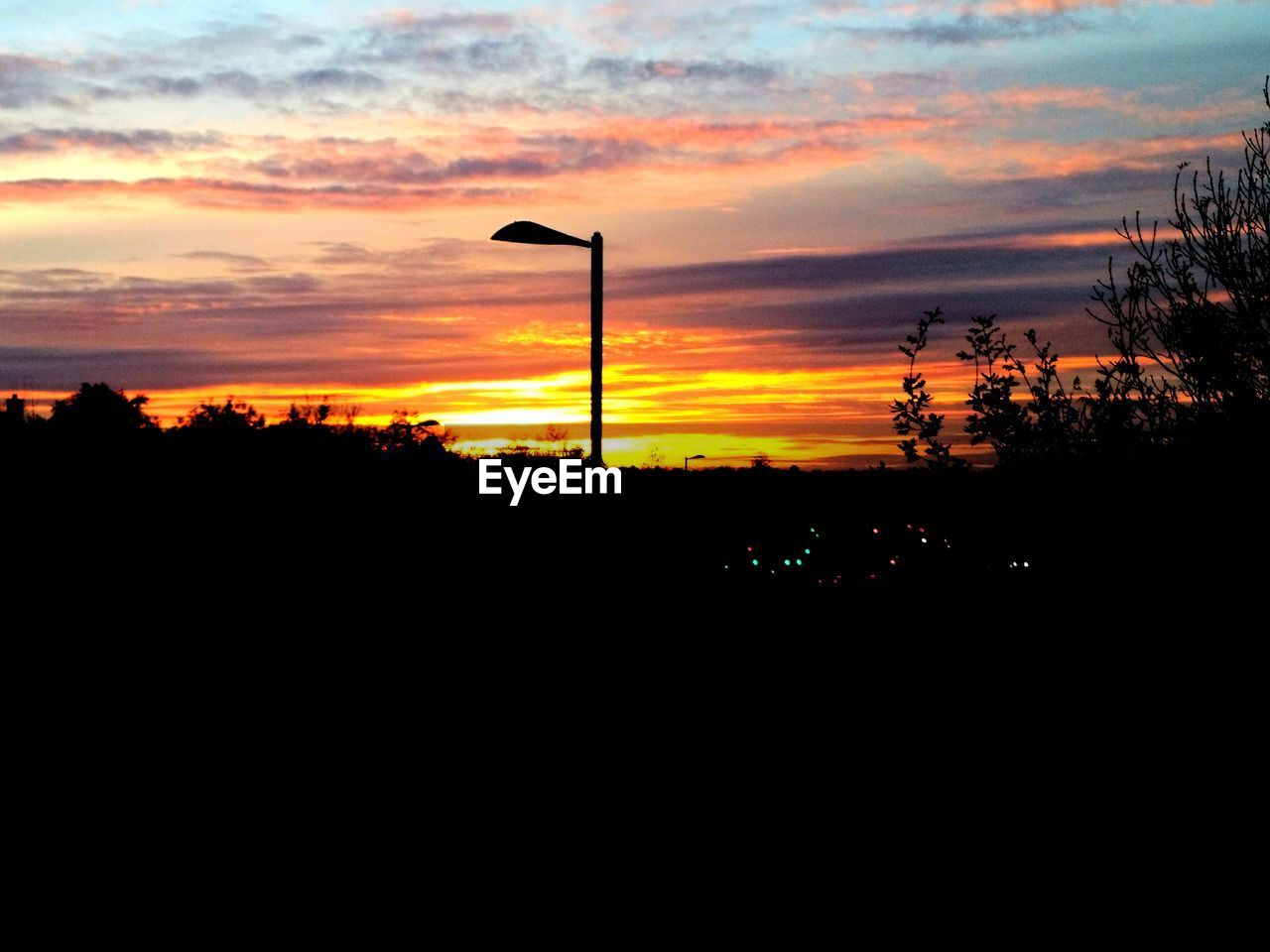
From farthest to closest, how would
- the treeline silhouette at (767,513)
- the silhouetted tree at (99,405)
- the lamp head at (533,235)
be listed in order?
the silhouetted tree at (99,405)
the lamp head at (533,235)
the treeline silhouette at (767,513)

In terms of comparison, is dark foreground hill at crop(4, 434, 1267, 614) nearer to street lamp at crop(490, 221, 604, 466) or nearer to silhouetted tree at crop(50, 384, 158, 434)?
street lamp at crop(490, 221, 604, 466)

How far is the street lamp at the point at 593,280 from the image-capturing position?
1695cm

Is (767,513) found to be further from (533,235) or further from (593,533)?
(533,235)

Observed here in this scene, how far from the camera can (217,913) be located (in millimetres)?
5730

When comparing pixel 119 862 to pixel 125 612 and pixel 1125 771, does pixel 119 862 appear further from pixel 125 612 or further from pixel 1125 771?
pixel 125 612

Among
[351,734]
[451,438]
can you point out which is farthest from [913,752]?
[451,438]

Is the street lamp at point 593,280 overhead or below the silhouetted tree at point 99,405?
below

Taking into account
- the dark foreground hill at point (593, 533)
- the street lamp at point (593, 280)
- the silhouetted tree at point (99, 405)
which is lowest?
the dark foreground hill at point (593, 533)

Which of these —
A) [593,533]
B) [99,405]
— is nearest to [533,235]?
[593,533]

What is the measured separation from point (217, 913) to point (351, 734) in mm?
3643

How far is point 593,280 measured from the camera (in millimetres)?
17219

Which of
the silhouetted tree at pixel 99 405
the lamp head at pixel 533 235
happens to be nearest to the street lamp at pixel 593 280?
the lamp head at pixel 533 235

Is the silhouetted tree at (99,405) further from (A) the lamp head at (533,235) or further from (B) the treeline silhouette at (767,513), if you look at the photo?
(A) the lamp head at (533,235)

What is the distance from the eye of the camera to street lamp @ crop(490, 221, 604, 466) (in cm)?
1695
